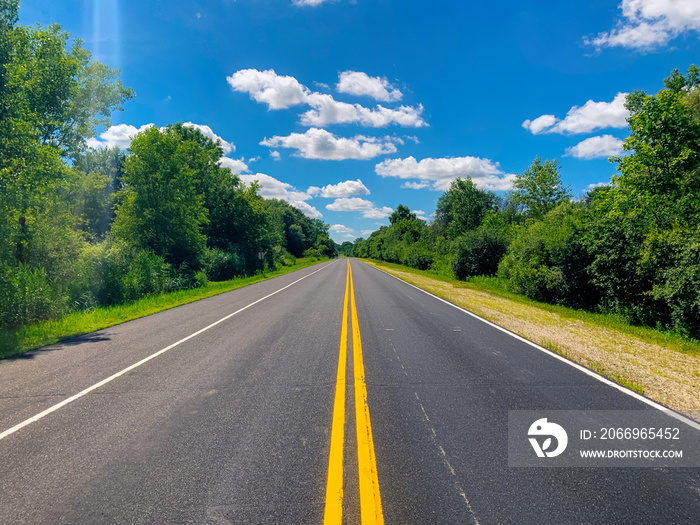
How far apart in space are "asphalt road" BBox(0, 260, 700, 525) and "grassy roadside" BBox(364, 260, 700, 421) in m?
0.60

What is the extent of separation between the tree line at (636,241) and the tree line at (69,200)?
17691 mm

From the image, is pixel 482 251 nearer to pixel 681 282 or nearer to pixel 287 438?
pixel 681 282

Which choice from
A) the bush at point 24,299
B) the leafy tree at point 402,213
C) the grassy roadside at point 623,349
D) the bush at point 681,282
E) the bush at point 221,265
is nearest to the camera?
the grassy roadside at point 623,349

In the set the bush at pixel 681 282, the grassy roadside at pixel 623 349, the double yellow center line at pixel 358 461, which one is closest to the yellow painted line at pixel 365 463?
the double yellow center line at pixel 358 461

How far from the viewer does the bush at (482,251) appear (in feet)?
90.0

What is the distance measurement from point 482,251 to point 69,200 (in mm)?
26394

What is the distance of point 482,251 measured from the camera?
27812mm

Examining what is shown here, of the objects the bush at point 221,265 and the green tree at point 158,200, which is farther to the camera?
the bush at point 221,265

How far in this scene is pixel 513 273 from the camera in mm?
17766

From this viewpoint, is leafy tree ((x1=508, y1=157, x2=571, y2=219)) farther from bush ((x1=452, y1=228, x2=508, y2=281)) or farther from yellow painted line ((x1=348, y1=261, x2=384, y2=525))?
yellow painted line ((x1=348, y1=261, x2=384, y2=525))

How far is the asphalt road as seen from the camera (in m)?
2.59

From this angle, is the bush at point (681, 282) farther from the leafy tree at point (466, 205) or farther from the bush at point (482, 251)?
the leafy tree at point (466, 205)

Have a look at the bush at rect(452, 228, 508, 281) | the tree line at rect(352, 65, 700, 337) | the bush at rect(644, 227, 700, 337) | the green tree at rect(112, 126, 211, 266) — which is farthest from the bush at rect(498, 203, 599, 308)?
the green tree at rect(112, 126, 211, 266)

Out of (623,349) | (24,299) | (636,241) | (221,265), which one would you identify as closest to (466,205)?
(221,265)
